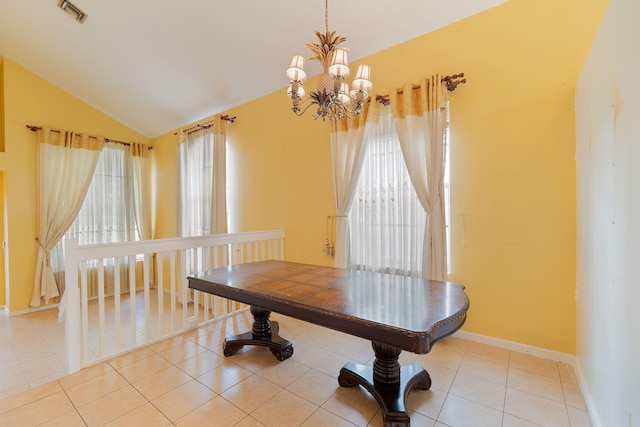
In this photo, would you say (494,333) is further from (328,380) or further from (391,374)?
(328,380)

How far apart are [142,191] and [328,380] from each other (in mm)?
5299

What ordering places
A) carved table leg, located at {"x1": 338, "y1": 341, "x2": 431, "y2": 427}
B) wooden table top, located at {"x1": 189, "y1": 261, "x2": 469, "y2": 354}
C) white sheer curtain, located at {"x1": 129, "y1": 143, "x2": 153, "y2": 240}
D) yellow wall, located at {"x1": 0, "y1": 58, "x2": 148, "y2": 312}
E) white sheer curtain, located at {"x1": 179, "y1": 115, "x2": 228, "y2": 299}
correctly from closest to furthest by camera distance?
wooden table top, located at {"x1": 189, "y1": 261, "x2": 469, "y2": 354} < carved table leg, located at {"x1": 338, "y1": 341, "x2": 431, "y2": 427} < yellow wall, located at {"x1": 0, "y1": 58, "x2": 148, "y2": 312} < white sheer curtain, located at {"x1": 179, "y1": 115, "x2": 228, "y2": 299} < white sheer curtain, located at {"x1": 129, "y1": 143, "x2": 153, "y2": 240}

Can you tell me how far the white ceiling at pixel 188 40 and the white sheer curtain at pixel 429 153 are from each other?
0.69 metres

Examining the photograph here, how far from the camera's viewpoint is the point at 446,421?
1.53 metres

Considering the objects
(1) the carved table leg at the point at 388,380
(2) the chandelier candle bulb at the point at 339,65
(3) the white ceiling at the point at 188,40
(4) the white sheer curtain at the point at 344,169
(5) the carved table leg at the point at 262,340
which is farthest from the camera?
(4) the white sheer curtain at the point at 344,169

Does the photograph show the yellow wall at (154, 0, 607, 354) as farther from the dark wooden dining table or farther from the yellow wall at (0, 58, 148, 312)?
the yellow wall at (0, 58, 148, 312)

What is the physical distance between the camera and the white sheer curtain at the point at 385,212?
105 inches

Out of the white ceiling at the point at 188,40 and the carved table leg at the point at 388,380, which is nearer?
the carved table leg at the point at 388,380

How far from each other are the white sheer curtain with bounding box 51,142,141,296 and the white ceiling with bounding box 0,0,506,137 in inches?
43.1

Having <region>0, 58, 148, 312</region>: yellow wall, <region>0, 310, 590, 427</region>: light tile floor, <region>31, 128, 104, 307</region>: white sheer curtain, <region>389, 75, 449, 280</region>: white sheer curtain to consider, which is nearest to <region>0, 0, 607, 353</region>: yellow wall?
<region>389, 75, 449, 280</region>: white sheer curtain

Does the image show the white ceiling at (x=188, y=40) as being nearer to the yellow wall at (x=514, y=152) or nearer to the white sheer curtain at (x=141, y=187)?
the yellow wall at (x=514, y=152)

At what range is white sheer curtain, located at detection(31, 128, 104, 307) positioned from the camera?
13.7 ft

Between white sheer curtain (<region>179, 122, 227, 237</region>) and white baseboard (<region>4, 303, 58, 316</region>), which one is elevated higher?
white sheer curtain (<region>179, 122, 227, 237</region>)

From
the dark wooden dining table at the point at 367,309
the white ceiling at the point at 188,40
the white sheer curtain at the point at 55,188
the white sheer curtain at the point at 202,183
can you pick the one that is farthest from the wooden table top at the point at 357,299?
the white sheer curtain at the point at 55,188
